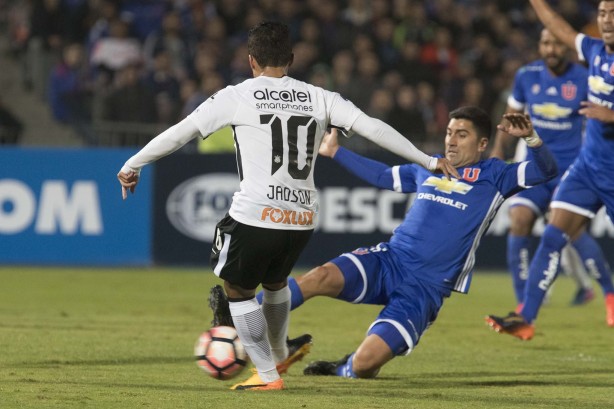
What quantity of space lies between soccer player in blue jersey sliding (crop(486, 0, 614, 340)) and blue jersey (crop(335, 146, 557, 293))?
1.15 m

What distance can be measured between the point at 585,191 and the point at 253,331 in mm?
3600

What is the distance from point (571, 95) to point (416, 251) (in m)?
4.05

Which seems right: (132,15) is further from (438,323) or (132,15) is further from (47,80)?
(438,323)

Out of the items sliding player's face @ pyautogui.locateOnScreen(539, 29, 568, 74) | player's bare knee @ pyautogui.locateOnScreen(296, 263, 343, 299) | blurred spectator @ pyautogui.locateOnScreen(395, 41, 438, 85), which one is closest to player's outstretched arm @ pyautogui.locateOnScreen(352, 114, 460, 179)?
player's bare knee @ pyautogui.locateOnScreen(296, 263, 343, 299)

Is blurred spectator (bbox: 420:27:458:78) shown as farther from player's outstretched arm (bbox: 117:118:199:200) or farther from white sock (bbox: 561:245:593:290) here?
player's outstretched arm (bbox: 117:118:199:200)

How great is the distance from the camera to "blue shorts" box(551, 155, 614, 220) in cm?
881

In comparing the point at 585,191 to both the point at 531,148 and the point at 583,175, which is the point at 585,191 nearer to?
the point at 583,175

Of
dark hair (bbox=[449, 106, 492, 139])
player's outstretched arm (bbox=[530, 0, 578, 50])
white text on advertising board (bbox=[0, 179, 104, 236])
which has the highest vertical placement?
player's outstretched arm (bbox=[530, 0, 578, 50])

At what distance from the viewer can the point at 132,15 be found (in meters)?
18.5

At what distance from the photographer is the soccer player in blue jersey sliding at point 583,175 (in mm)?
8545

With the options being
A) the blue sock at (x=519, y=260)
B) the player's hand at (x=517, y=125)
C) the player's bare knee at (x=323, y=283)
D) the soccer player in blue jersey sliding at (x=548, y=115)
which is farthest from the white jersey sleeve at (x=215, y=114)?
the blue sock at (x=519, y=260)

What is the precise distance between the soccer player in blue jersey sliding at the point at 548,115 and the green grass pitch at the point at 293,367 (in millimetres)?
584

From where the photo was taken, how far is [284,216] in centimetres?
621

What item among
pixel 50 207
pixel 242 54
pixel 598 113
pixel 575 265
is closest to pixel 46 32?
pixel 242 54
